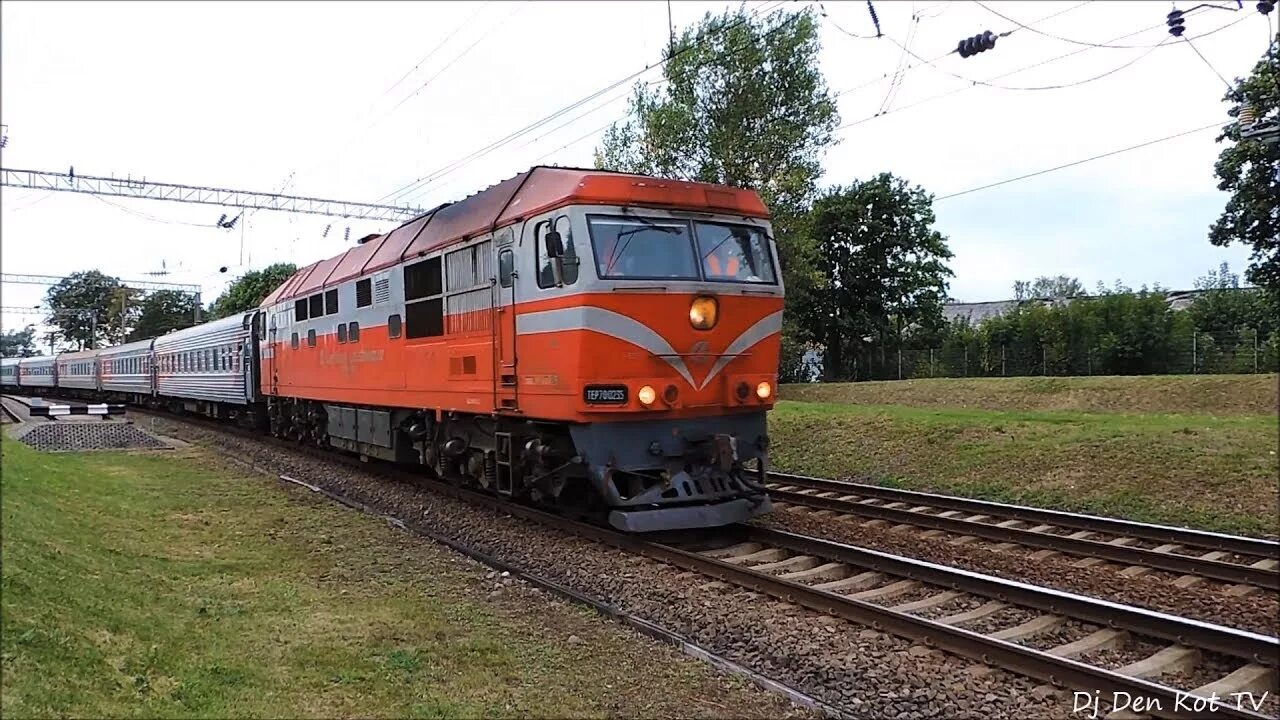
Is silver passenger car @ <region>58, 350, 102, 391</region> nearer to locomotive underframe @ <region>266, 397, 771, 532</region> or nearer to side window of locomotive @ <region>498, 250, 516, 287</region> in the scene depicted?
locomotive underframe @ <region>266, 397, 771, 532</region>

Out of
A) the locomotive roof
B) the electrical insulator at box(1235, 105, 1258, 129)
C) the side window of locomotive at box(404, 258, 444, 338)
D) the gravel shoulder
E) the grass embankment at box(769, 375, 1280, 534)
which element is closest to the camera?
the gravel shoulder

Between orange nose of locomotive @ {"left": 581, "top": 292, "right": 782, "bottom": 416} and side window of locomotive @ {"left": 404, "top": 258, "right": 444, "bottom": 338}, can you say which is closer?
orange nose of locomotive @ {"left": 581, "top": 292, "right": 782, "bottom": 416}

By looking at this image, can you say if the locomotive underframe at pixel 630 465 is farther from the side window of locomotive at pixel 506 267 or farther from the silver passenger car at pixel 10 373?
the silver passenger car at pixel 10 373

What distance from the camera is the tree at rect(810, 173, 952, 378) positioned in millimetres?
42312

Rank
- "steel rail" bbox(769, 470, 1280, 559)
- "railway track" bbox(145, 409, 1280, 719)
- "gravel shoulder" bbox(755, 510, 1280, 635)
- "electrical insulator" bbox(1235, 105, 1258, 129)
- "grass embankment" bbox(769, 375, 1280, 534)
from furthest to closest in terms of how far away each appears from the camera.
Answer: "electrical insulator" bbox(1235, 105, 1258, 129) → "grass embankment" bbox(769, 375, 1280, 534) → "steel rail" bbox(769, 470, 1280, 559) → "gravel shoulder" bbox(755, 510, 1280, 635) → "railway track" bbox(145, 409, 1280, 719)

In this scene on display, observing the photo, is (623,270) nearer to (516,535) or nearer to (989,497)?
(516,535)

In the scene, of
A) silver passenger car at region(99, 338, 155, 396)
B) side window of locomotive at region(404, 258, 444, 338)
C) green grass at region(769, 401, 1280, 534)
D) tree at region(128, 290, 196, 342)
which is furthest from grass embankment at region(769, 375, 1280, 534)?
tree at region(128, 290, 196, 342)

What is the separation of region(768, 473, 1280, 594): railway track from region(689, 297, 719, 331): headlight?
3.45 metres

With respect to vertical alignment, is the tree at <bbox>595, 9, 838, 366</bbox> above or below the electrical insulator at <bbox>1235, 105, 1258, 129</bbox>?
above

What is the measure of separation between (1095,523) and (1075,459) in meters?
3.49

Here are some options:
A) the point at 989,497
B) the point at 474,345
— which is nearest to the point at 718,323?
the point at 474,345

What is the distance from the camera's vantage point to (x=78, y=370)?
47.7m

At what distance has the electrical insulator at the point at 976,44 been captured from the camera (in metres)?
12.3

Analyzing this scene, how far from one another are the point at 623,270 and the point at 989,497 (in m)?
7.01
